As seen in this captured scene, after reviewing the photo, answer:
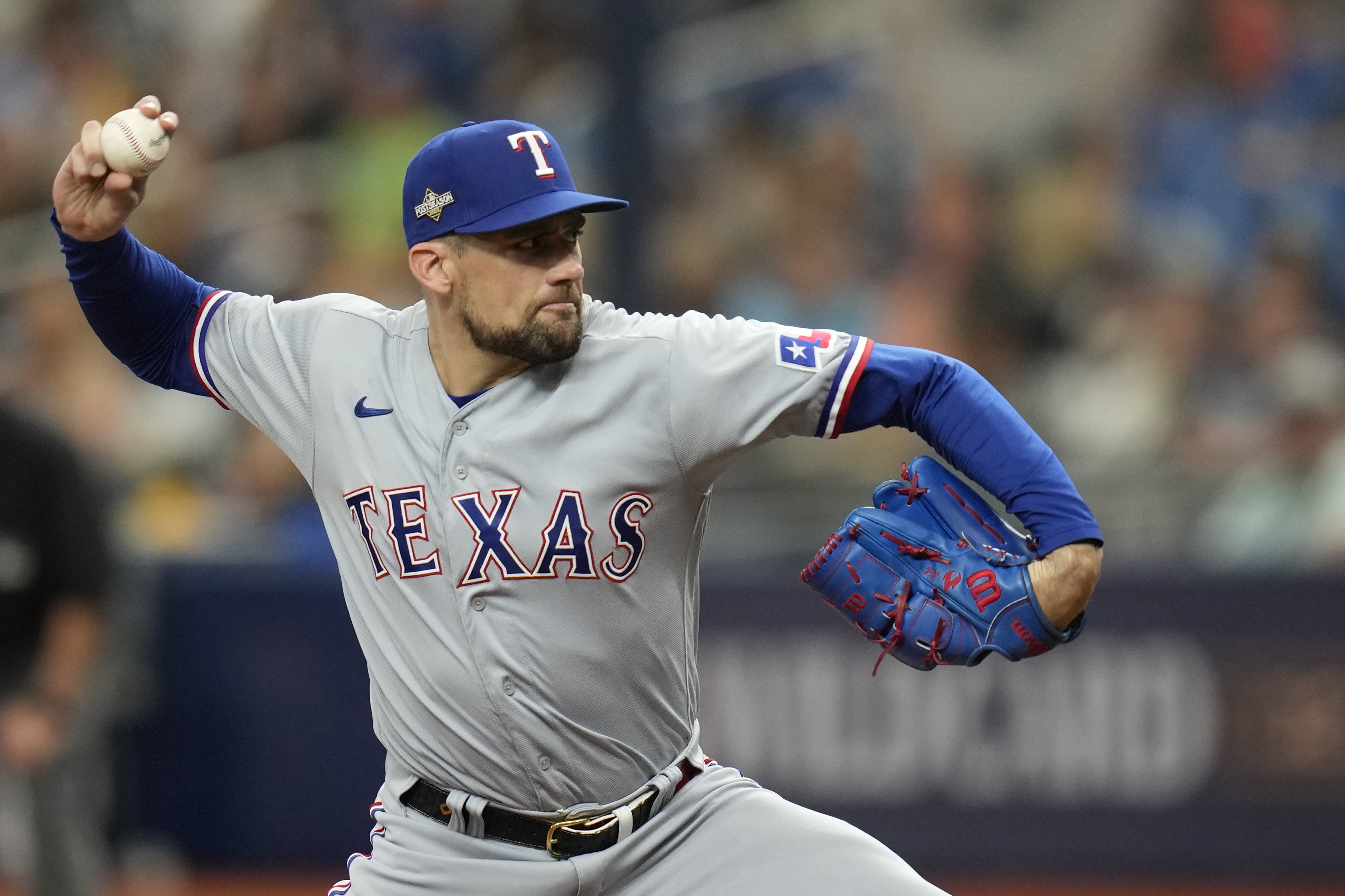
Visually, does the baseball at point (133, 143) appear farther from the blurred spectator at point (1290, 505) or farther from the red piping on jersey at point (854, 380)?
the blurred spectator at point (1290, 505)

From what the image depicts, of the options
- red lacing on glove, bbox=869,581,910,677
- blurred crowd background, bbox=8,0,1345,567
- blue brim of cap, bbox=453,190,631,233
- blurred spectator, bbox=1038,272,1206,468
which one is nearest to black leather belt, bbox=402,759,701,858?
red lacing on glove, bbox=869,581,910,677

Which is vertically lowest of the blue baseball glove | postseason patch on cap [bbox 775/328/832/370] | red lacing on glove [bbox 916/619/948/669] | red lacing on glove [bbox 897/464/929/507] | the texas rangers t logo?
red lacing on glove [bbox 916/619/948/669]

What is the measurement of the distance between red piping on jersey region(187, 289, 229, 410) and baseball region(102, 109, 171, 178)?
1.37 ft

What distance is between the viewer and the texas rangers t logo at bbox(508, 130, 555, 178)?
379cm

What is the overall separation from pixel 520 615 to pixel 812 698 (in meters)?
4.33

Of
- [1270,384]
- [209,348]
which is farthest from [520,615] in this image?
[1270,384]

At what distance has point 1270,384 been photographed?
323 inches

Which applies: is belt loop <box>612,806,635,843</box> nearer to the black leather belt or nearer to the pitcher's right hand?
the black leather belt

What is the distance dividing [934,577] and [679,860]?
2.71 ft

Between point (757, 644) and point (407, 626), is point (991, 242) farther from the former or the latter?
point (407, 626)

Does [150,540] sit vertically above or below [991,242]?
below

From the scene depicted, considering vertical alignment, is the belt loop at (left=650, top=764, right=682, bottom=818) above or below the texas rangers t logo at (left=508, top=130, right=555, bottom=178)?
below

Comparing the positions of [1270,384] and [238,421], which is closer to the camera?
[1270,384]

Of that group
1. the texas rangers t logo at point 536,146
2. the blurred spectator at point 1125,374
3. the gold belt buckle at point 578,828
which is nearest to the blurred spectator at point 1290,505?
the blurred spectator at point 1125,374
